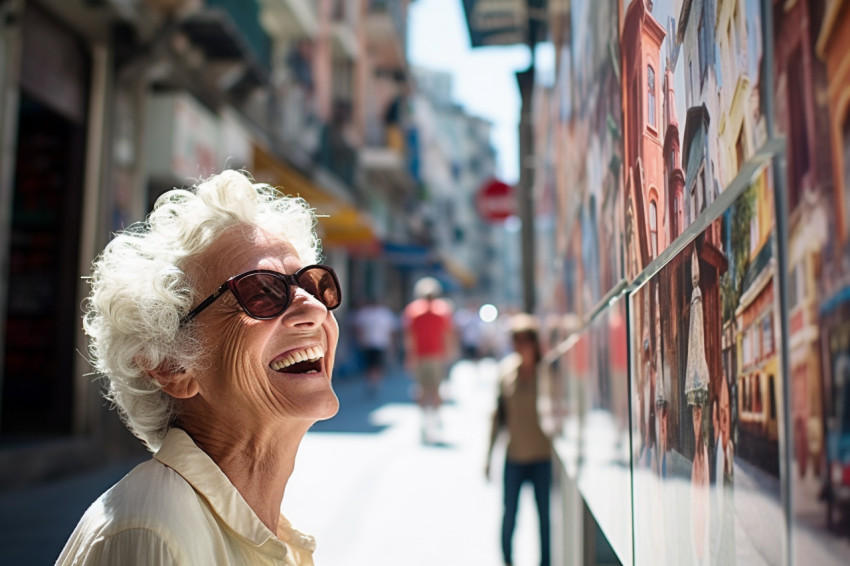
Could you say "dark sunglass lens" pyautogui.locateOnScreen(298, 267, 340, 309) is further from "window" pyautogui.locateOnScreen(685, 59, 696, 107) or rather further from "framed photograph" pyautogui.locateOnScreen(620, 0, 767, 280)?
"window" pyautogui.locateOnScreen(685, 59, 696, 107)

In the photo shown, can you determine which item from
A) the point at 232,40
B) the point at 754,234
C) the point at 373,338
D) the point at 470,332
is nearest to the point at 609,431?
the point at 754,234

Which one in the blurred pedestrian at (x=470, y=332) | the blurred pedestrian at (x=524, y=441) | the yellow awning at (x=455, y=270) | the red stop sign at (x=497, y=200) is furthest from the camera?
the yellow awning at (x=455, y=270)

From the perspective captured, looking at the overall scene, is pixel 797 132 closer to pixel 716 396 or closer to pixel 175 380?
pixel 716 396

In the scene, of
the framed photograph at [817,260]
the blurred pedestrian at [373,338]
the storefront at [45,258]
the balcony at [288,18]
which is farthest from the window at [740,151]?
the balcony at [288,18]

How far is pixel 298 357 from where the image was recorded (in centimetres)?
192

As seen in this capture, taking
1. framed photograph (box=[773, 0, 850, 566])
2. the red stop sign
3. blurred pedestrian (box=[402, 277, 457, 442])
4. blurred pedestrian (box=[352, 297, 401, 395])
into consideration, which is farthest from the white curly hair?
blurred pedestrian (box=[352, 297, 401, 395])

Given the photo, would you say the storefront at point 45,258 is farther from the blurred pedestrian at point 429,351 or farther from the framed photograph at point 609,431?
the framed photograph at point 609,431

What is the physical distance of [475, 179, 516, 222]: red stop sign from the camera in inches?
433

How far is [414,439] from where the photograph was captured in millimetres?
12383

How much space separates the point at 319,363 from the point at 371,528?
5105 millimetres

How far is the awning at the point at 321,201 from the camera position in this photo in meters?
17.2

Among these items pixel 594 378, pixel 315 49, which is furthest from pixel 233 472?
pixel 315 49

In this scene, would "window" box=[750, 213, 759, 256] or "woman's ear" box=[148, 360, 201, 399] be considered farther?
"woman's ear" box=[148, 360, 201, 399]

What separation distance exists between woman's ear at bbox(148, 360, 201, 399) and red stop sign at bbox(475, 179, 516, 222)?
9.19 m
